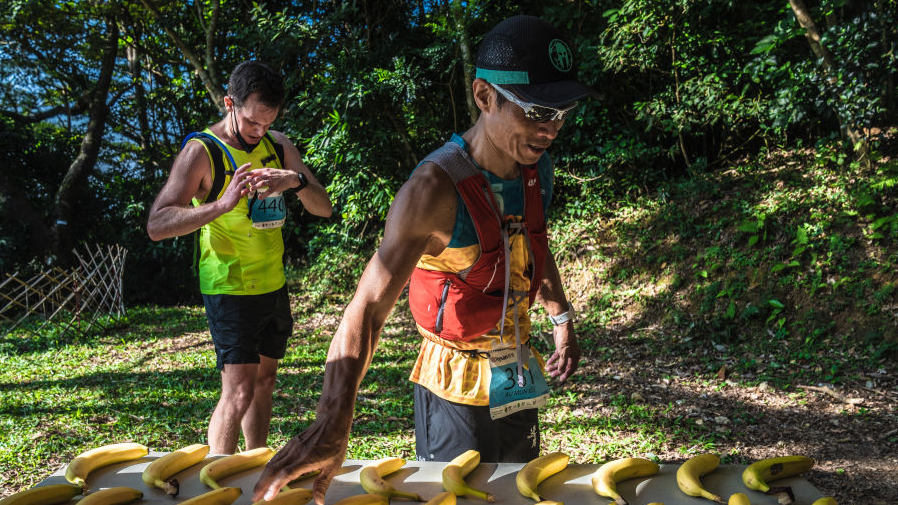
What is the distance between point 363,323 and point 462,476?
0.51 m

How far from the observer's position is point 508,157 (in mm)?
2014

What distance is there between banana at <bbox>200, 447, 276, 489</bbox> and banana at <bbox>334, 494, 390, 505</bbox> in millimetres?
415

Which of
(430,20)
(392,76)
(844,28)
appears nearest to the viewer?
(844,28)

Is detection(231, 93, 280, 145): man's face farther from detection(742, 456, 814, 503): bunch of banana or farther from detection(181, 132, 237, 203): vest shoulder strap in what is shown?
detection(742, 456, 814, 503): bunch of banana

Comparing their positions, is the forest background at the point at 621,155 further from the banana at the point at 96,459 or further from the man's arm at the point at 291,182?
the banana at the point at 96,459

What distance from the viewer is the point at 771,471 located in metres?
1.70

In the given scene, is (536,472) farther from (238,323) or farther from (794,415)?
(794,415)

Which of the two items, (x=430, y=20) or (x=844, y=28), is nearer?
(x=844, y=28)

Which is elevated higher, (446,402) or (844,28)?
(844,28)

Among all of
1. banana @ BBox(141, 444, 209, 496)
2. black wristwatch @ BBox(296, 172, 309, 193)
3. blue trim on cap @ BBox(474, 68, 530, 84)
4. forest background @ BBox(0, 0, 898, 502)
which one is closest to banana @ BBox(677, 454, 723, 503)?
blue trim on cap @ BBox(474, 68, 530, 84)

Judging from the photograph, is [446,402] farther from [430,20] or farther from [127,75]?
[127,75]

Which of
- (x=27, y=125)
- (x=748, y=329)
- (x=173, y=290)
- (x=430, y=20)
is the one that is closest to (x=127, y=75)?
(x=27, y=125)

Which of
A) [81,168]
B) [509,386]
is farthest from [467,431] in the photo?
[81,168]

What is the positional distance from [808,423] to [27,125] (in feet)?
41.8
